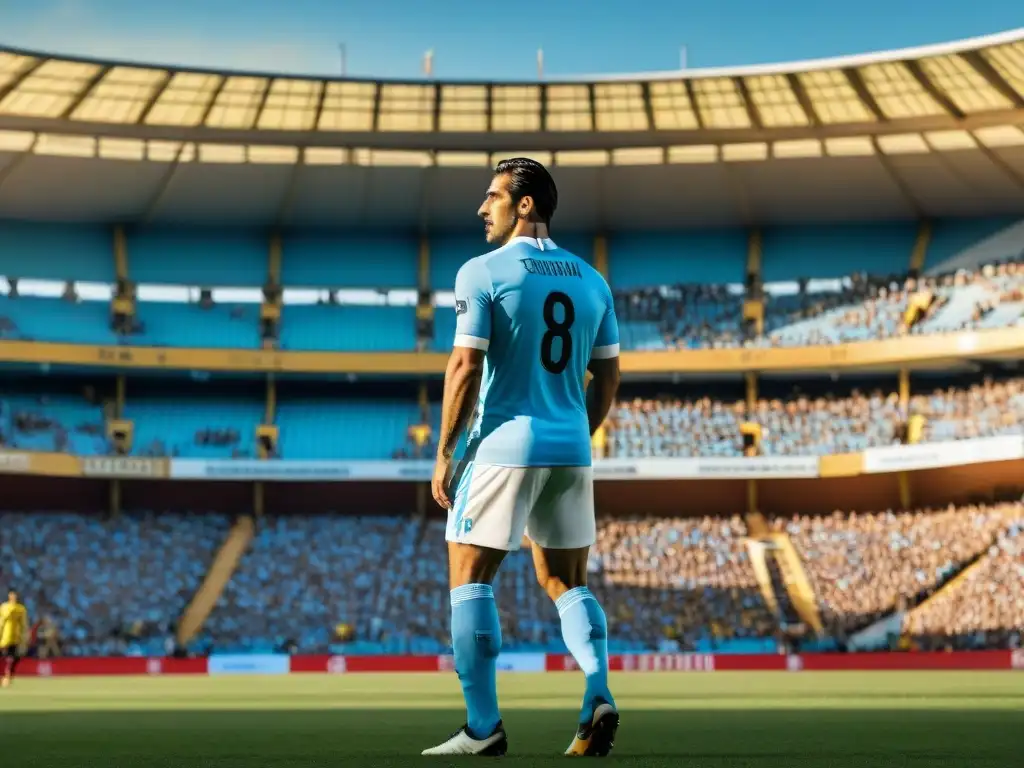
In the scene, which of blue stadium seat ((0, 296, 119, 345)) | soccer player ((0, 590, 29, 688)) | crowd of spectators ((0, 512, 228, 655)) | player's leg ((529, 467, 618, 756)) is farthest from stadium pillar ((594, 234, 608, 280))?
player's leg ((529, 467, 618, 756))

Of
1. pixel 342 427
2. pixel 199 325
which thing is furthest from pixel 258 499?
pixel 199 325

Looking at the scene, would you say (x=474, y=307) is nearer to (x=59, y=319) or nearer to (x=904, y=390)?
(x=904, y=390)

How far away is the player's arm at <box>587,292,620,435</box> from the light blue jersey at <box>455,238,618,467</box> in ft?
0.97

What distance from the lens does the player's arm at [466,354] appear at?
→ 687cm

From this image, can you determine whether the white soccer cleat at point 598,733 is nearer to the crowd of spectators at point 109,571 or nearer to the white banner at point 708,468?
the crowd of spectators at point 109,571

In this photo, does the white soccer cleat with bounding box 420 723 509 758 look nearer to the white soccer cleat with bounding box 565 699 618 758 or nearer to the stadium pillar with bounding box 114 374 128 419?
the white soccer cleat with bounding box 565 699 618 758

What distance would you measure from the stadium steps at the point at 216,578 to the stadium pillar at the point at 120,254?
1035 cm

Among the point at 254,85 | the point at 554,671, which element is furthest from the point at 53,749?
the point at 254,85

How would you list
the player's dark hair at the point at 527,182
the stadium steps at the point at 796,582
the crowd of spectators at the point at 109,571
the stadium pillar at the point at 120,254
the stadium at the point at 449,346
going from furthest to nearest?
the stadium pillar at the point at 120,254 < the stadium steps at the point at 796,582 < the stadium at the point at 449,346 < the crowd of spectators at the point at 109,571 < the player's dark hair at the point at 527,182

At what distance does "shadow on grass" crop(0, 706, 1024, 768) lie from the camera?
681 centimetres

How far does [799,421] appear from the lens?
50.3m

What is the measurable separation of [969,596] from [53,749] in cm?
3446

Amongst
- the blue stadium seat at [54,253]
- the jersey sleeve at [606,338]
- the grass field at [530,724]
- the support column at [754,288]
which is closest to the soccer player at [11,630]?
the grass field at [530,724]

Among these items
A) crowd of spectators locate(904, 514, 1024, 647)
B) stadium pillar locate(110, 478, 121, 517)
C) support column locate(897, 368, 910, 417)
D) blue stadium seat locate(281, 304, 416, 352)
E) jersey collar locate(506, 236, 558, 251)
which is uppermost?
blue stadium seat locate(281, 304, 416, 352)
